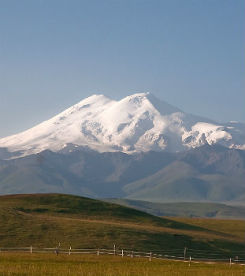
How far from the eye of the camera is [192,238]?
15938 cm

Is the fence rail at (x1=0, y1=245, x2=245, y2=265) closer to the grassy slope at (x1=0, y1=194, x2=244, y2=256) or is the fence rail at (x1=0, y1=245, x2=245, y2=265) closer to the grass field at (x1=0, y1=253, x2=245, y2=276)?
the grassy slope at (x1=0, y1=194, x2=244, y2=256)

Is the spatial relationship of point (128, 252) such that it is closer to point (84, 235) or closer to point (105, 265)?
point (84, 235)

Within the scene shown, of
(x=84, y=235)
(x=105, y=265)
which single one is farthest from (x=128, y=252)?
(x=105, y=265)

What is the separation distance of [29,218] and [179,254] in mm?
39330

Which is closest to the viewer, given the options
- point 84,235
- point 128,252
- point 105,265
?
point 105,265

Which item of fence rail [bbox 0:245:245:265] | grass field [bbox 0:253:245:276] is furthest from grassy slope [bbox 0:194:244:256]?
grass field [bbox 0:253:245:276]

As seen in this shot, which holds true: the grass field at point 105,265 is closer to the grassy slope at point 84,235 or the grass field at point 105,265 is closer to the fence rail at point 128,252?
the fence rail at point 128,252

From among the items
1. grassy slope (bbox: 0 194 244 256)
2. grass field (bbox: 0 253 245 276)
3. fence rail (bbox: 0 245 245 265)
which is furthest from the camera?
grassy slope (bbox: 0 194 244 256)

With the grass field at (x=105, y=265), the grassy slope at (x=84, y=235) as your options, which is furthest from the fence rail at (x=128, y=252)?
the grass field at (x=105, y=265)

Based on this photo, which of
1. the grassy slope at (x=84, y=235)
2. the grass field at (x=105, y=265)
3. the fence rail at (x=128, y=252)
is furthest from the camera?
the grassy slope at (x=84, y=235)

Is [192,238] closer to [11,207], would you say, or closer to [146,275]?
[11,207]

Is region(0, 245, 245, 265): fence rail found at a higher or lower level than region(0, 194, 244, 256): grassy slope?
lower

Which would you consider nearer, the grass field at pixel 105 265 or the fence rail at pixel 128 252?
the grass field at pixel 105 265

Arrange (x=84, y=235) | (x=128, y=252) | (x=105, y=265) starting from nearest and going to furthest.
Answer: (x=105, y=265), (x=128, y=252), (x=84, y=235)
